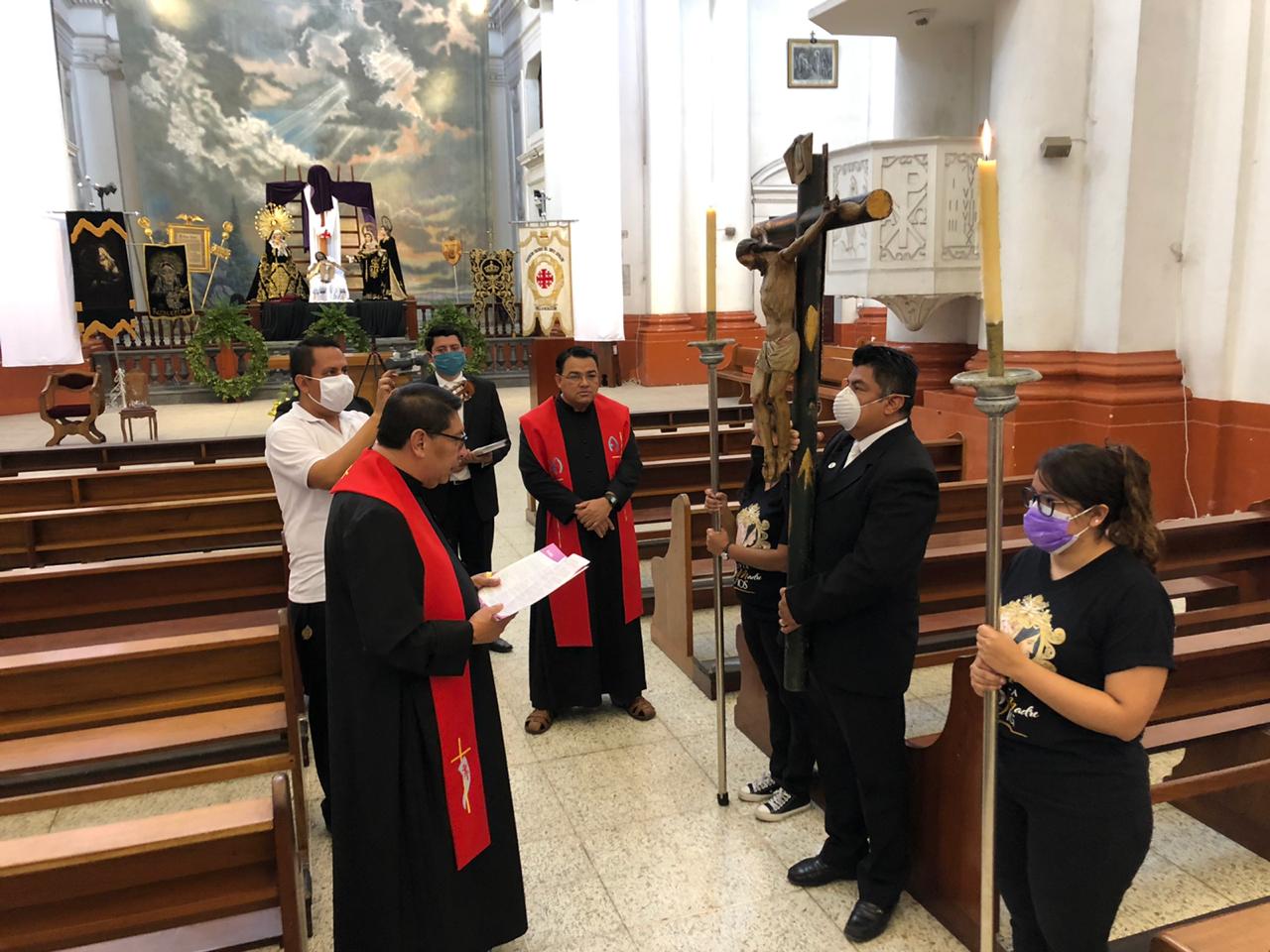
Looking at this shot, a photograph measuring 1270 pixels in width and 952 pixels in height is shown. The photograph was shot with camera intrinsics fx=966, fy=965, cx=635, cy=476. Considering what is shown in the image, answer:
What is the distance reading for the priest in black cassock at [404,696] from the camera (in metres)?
2.27

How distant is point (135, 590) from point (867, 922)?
130 inches

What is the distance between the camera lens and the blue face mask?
4.38m

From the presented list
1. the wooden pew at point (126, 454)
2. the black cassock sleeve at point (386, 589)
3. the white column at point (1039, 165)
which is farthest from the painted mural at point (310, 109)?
the black cassock sleeve at point (386, 589)

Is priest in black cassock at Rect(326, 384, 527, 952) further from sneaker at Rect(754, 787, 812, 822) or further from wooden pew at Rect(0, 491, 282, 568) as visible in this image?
wooden pew at Rect(0, 491, 282, 568)

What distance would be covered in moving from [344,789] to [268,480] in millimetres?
4275

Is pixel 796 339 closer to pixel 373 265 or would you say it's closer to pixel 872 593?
pixel 872 593

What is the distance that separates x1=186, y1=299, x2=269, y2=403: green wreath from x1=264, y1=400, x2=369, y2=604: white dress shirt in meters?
13.0

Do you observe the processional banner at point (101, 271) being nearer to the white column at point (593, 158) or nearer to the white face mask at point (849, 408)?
the white column at point (593, 158)

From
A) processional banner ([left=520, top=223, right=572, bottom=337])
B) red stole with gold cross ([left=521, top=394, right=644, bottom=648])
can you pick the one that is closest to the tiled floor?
red stole with gold cross ([left=521, top=394, right=644, bottom=648])

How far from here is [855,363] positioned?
2723mm

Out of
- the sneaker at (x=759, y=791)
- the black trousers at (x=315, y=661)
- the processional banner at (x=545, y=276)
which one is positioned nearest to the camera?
the black trousers at (x=315, y=661)

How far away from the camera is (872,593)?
2631 millimetres

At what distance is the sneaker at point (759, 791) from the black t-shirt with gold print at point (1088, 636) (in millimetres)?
1541

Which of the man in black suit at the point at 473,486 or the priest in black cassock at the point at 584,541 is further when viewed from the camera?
the man in black suit at the point at 473,486
